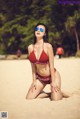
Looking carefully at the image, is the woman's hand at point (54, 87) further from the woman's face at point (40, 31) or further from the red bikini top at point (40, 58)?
the woman's face at point (40, 31)

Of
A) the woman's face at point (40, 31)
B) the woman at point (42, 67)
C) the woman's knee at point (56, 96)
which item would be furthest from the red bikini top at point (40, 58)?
the woman's knee at point (56, 96)

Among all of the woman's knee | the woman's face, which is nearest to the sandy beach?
the woman's knee

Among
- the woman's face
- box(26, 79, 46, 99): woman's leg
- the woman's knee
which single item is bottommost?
the woman's knee

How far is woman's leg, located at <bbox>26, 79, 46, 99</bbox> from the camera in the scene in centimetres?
192

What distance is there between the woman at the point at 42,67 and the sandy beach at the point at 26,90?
31 millimetres

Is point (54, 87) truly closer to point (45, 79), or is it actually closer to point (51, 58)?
point (45, 79)

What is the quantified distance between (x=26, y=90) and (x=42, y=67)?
0.64ft

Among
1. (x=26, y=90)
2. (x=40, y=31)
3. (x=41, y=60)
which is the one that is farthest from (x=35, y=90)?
(x=40, y=31)

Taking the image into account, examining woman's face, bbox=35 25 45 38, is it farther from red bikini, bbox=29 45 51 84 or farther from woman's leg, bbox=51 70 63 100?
woman's leg, bbox=51 70 63 100

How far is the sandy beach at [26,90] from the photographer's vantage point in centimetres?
191

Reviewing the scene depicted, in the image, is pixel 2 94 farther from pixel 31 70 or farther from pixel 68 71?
pixel 68 71

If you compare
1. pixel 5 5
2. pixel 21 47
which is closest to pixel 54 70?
pixel 21 47

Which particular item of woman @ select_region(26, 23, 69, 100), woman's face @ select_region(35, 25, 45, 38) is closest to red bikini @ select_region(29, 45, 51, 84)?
woman @ select_region(26, 23, 69, 100)

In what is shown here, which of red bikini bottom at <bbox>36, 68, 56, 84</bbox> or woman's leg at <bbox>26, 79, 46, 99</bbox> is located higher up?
red bikini bottom at <bbox>36, 68, 56, 84</bbox>
